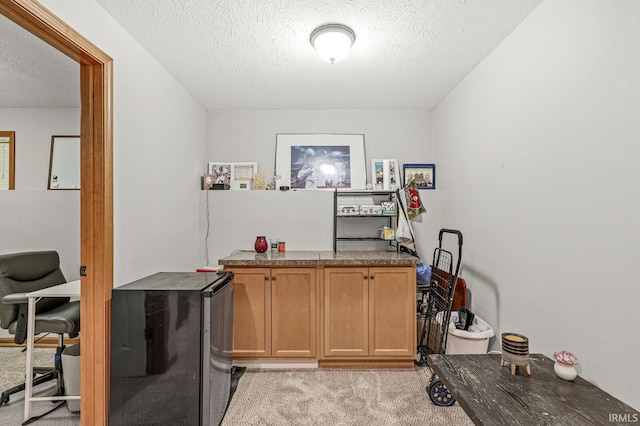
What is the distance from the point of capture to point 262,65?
2584mm

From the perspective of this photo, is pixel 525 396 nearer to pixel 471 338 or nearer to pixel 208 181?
pixel 471 338

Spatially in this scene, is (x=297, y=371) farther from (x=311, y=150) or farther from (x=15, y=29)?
(x=15, y=29)

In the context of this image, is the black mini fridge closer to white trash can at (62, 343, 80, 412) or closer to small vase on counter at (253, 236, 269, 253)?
white trash can at (62, 343, 80, 412)

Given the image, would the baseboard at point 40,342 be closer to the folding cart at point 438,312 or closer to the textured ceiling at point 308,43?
the textured ceiling at point 308,43

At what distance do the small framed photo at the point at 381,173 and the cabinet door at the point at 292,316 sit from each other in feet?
4.82

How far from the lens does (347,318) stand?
2791mm

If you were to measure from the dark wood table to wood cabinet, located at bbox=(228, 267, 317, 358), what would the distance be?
55.5 inches

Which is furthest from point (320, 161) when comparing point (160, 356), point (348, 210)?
point (160, 356)

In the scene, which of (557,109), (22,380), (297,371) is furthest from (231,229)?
(557,109)

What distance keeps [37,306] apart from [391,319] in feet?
9.82

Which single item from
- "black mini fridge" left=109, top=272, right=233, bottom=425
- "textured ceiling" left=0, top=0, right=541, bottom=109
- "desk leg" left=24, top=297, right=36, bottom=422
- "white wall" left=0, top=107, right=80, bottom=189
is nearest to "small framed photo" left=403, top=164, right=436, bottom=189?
"textured ceiling" left=0, top=0, right=541, bottom=109

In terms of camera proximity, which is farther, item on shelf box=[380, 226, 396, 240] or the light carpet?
item on shelf box=[380, 226, 396, 240]

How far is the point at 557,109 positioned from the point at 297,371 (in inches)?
107

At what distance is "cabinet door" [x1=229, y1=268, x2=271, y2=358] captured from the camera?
277 cm
